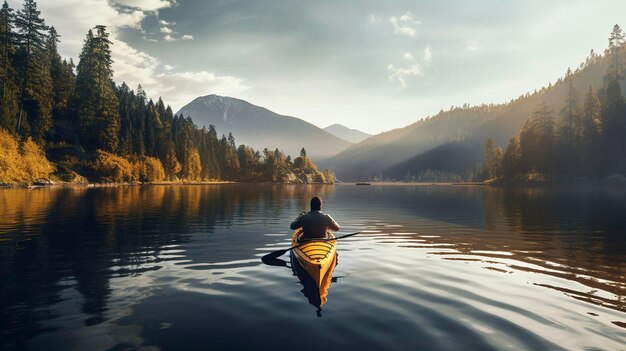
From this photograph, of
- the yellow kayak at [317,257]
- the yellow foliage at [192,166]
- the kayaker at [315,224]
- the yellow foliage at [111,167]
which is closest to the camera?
the yellow kayak at [317,257]

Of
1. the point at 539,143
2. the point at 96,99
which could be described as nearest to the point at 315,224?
the point at 96,99

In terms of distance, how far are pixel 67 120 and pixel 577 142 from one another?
161 metres

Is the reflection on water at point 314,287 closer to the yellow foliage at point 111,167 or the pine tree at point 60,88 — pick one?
the yellow foliage at point 111,167

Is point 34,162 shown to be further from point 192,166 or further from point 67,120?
point 192,166

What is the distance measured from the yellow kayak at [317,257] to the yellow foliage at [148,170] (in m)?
120

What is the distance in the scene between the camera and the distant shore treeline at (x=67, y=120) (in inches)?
3438

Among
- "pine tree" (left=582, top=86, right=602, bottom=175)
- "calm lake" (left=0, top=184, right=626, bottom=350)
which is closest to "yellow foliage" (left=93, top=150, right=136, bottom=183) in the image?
"calm lake" (left=0, top=184, right=626, bottom=350)

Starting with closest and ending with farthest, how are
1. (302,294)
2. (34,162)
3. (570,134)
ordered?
(302,294) < (34,162) < (570,134)

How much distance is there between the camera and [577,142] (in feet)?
380

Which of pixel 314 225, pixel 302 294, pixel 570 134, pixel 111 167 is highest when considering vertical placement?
pixel 570 134

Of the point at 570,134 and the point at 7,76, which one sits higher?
the point at 7,76

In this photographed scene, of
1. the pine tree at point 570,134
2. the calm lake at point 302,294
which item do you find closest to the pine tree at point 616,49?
the pine tree at point 570,134

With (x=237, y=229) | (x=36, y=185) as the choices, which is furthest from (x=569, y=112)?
(x=36, y=185)

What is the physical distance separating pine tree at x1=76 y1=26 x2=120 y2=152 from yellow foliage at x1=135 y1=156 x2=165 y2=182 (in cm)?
1063
